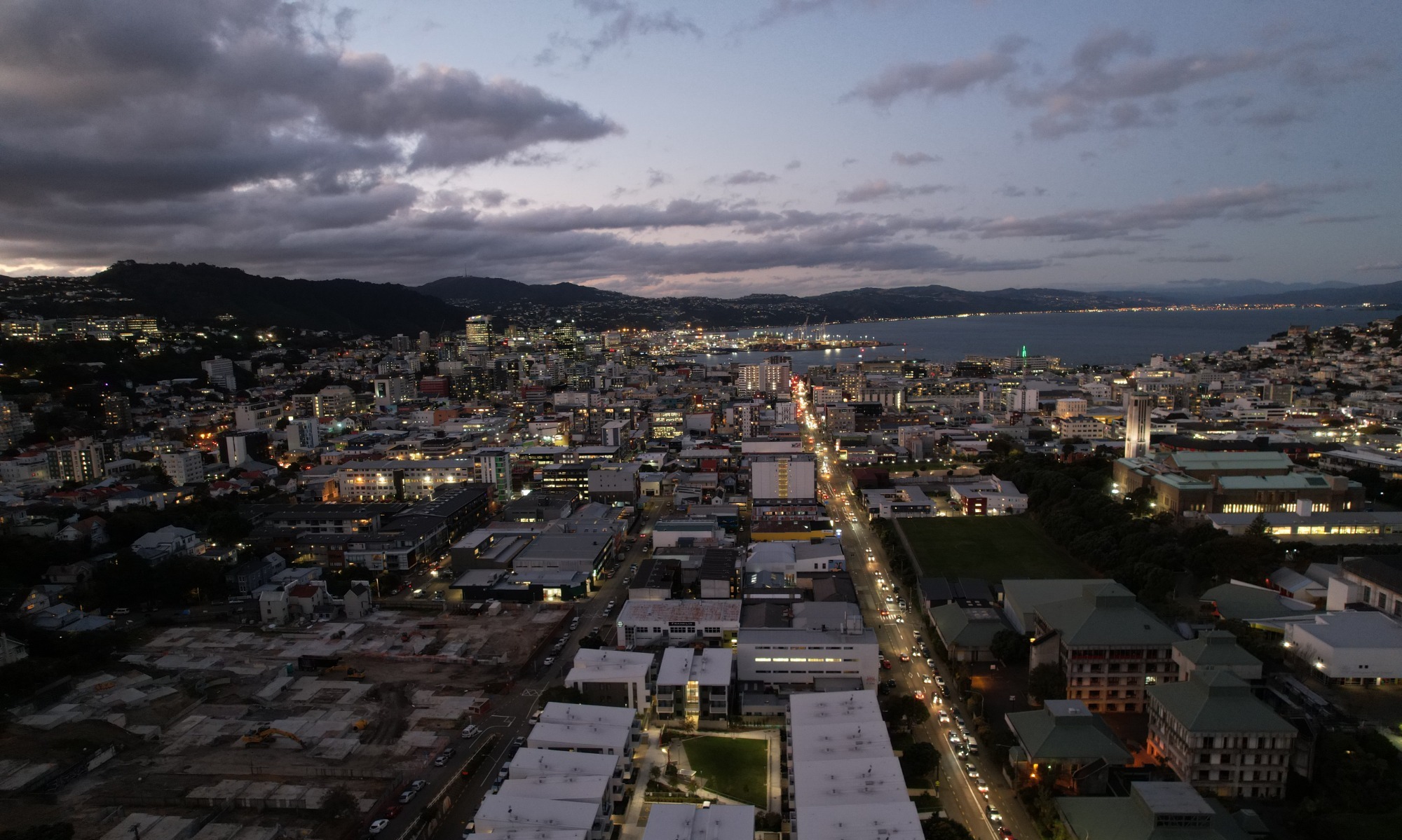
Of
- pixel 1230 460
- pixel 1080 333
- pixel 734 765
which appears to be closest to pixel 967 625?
pixel 734 765

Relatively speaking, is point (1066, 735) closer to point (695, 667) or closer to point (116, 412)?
point (695, 667)

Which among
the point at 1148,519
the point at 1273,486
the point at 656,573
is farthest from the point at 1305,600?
the point at 656,573

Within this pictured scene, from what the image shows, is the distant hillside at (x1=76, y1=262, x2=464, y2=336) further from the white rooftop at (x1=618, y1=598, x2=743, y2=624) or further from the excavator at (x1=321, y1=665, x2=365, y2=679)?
the white rooftop at (x1=618, y1=598, x2=743, y2=624)

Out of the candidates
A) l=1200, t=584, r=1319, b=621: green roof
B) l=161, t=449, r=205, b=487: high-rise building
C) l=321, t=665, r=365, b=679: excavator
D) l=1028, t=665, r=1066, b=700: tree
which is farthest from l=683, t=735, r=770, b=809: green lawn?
l=161, t=449, r=205, b=487: high-rise building

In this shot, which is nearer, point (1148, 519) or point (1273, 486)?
point (1148, 519)

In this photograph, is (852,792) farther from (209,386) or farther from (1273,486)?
(209,386)

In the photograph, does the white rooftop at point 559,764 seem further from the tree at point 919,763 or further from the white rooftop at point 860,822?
the tree at point 919,763

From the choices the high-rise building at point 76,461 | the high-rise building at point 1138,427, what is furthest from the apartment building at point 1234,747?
the high-rise building at point 76,461
